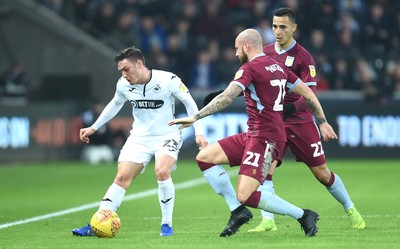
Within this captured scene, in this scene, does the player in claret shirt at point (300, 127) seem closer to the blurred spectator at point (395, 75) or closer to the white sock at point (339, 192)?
the white sock at point (339, 192)

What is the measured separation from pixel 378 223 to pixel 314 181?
25.1 feet

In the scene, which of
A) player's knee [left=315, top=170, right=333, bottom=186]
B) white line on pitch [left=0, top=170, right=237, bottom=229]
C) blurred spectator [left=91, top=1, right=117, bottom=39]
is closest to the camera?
player's knee [left=315, top=170, right=333, bottom=186]

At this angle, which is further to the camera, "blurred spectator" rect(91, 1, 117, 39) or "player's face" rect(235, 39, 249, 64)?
"blurred spectator" rect(91, 1, 117, 39)

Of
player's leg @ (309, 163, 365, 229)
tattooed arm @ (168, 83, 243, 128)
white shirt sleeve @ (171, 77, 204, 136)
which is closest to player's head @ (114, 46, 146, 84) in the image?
white shirt sleeve @ (171, 77, 204, 136)

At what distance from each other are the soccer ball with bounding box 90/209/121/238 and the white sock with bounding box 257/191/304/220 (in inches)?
63.5

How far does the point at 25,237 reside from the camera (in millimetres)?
11312

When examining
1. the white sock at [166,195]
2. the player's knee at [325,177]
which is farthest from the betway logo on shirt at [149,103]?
the player's knee at [325,177]

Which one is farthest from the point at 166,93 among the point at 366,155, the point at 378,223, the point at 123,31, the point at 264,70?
the point at 123,31

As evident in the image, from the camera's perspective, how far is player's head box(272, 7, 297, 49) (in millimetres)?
11684

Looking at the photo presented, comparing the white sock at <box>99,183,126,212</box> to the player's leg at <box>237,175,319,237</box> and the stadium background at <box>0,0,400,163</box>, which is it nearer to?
the player's leg at <box>237,175,319,237</box>

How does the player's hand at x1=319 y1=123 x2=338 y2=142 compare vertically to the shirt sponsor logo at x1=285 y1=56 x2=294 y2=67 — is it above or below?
below

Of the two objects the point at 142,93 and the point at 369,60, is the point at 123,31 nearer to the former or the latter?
the point at 369,60

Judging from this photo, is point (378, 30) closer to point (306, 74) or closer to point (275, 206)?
point (306, 74)

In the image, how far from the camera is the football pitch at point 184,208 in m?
10.5
